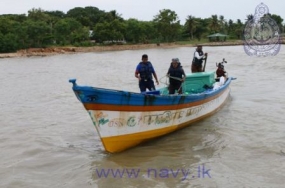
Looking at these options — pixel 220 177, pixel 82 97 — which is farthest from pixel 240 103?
pixel 82 97

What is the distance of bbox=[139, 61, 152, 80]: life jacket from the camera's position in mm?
9781

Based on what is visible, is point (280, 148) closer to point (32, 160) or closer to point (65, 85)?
point (32, 160)

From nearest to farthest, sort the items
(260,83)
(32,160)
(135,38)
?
(32,160), (260,83), (135,38)

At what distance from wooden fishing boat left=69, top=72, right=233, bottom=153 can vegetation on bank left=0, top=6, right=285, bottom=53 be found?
57490mm

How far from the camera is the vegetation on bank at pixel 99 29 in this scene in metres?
63.5

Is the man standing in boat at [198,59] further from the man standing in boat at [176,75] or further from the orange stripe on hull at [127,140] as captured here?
the orange stripe on hull at [127,140]

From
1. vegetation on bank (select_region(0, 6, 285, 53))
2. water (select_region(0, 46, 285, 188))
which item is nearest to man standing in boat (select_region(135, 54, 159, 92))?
water (select_region(0, 46, 285, 188))

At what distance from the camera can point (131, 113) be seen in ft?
25.0

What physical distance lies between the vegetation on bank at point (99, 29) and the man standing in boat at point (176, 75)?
5636 centimetres

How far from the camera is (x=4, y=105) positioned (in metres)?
15.0

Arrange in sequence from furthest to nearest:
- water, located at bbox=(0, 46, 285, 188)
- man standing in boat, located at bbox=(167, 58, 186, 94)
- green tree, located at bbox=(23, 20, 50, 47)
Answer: green tree, located at bbox=(23, 20, 50, 47) < man standing in boat, located at bbox=(167, 58, 186, 94) < water, located at bbox=(0, 46, 285, 188)

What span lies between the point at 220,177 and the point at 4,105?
11042 millimetres

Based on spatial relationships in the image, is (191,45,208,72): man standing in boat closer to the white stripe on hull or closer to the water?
the water

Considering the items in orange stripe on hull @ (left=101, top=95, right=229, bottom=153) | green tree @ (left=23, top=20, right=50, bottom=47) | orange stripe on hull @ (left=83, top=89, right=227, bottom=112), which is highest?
green tree @ (left=23, top=20, right=50, bottom=47)
